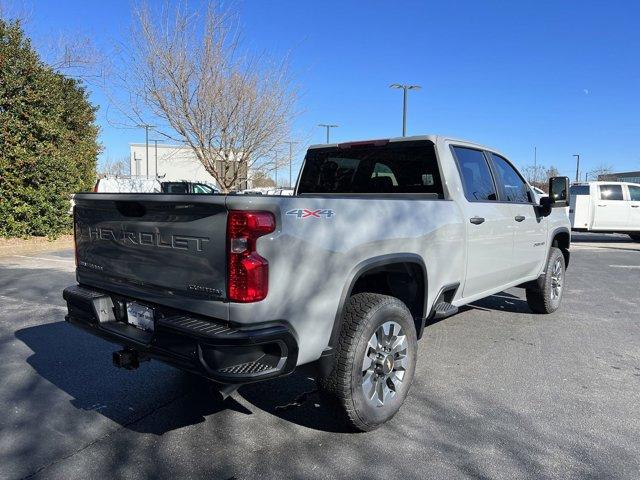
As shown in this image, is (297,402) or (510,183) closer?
(297,402)

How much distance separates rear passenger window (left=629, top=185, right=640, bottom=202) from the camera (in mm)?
16672

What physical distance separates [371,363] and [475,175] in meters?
2.28

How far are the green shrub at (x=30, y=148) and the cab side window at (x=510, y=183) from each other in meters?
11.2

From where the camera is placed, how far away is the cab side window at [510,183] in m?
5.20

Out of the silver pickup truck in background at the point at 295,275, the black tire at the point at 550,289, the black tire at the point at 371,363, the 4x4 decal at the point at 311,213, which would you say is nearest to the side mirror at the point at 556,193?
the black tire at the point at 550,289

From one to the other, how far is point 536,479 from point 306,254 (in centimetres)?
174

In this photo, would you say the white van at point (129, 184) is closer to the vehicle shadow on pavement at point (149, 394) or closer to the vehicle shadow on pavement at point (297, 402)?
the vehicle shadow on pavement at point (149, 394)

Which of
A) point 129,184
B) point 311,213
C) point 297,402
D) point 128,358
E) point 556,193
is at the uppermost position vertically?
point 129,184

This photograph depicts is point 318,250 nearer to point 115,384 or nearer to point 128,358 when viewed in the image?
point 128,358

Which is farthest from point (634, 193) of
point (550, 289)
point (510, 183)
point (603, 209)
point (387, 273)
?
point (387, 273)

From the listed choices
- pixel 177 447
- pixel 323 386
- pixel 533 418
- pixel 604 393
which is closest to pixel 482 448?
pixel 533 418

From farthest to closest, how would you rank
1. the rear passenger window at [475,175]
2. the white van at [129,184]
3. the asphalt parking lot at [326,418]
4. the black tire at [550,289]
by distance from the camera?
the white van at [129,184], the black tire at [550,289], the rear passenger window at [475,175], the asphalt parking lot at [326,418]

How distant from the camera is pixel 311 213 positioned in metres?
2.80

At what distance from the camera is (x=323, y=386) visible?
311 cm
